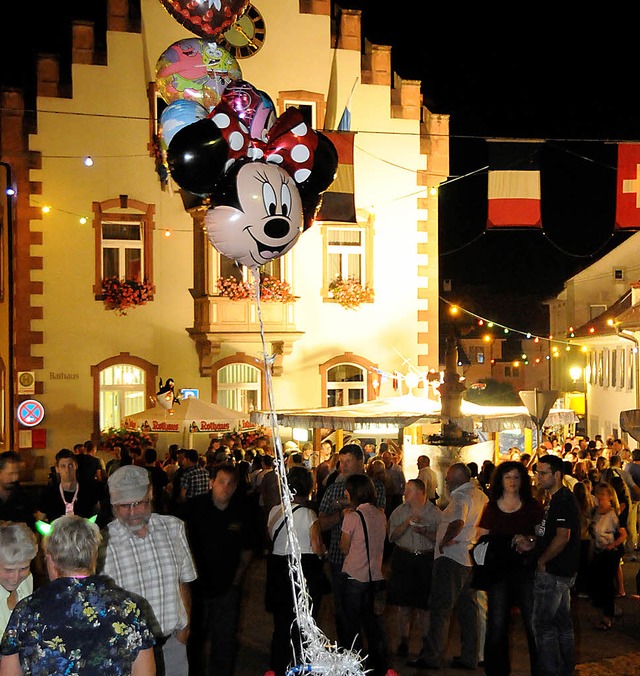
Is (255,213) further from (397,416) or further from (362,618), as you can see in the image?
(397,416)

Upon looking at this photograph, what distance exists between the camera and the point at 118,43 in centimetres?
2119

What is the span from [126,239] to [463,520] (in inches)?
576

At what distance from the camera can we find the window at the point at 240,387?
71.4 ft

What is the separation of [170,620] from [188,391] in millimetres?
15846

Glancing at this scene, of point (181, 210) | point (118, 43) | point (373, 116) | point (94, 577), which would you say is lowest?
point (94, 577)

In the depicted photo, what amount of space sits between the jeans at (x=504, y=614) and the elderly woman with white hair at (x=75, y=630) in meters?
3.99

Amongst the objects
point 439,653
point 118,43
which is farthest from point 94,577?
point 118,43

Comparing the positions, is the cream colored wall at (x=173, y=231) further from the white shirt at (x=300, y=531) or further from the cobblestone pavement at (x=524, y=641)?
the white shirt at (x=300, y=531)

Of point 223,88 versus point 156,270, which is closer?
point 223,88

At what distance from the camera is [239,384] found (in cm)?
2181

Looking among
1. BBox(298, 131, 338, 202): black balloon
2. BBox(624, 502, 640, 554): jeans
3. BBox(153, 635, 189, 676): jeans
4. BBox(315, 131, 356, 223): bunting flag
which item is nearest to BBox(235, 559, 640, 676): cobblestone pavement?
BBox(624, 502, 640, 554): jeans

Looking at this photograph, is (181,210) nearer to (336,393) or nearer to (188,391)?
(188,391)

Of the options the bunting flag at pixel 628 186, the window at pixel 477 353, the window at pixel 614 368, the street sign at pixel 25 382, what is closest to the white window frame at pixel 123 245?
the street sign at pixel 25 382

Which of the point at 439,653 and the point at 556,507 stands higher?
the point at 556,507
